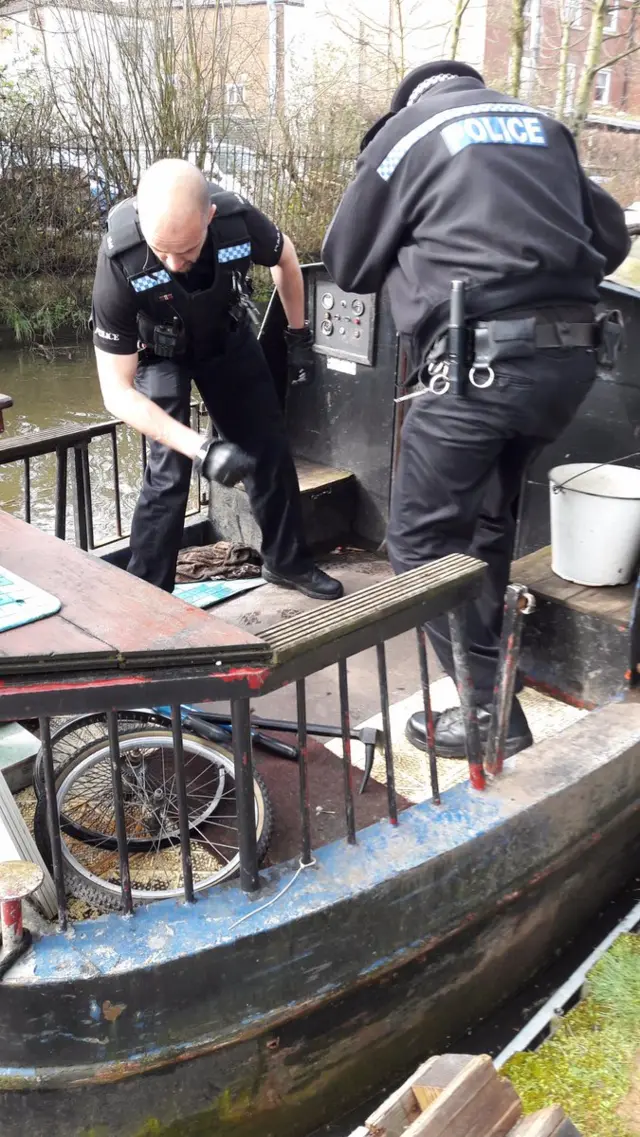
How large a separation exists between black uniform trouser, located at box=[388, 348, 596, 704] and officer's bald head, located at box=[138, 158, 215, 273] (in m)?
0.97

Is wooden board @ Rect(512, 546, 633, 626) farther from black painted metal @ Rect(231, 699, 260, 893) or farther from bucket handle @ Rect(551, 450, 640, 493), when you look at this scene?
black painted metal @ Rect(231, 699, 260, 893)

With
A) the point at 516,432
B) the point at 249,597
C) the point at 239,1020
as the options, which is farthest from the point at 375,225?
the point at 239,1020

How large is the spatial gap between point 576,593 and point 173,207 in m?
1.89

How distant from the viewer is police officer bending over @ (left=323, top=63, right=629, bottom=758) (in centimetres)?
247

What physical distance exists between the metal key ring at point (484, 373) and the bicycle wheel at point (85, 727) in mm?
1315

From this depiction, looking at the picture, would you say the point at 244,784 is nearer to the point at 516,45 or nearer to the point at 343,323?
the point at 343,323

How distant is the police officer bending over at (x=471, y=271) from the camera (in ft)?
8.10

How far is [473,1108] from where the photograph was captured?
1627 millimetres

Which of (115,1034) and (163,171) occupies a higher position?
(163,171)

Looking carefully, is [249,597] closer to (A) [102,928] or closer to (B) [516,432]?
(B) [516,432]

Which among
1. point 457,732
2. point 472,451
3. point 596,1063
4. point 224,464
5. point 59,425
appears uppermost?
point 472,451

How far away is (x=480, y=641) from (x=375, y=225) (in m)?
1.35

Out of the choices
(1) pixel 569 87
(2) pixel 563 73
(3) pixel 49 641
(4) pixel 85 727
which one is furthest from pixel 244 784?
(1) pixel 569 87

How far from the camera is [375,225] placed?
8.89 feet
